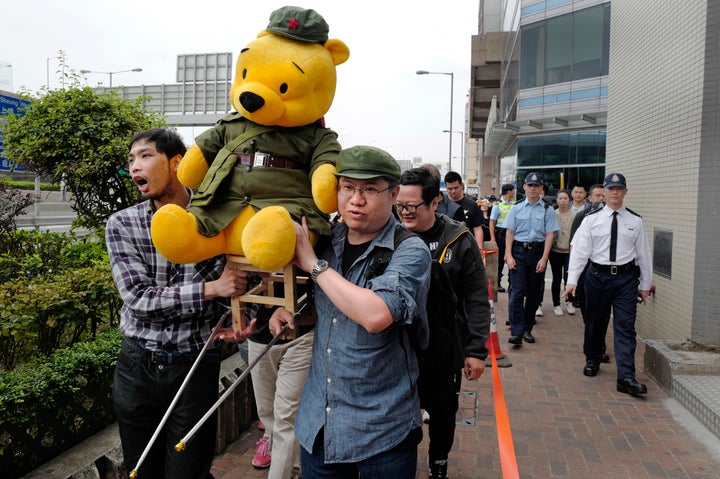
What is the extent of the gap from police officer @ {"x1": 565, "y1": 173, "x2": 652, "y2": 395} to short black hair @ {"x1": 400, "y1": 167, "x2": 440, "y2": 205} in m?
2.77

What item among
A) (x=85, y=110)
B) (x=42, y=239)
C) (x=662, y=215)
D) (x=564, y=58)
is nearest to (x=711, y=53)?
(x=662, y=215)

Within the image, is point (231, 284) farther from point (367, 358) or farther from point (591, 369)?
point (591, 369)

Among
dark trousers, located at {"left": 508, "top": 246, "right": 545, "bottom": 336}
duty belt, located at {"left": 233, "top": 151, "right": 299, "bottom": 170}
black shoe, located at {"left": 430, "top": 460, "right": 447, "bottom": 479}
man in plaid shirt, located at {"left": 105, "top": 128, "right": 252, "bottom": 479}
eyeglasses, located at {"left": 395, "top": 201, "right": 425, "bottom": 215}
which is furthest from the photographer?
dark trousers, located at {"left": 508, "top": 246, "right": 545, "bottom": 336}

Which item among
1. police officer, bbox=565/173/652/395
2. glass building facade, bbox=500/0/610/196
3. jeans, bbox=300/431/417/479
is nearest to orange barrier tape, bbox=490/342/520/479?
jeans, bbox=300/431/417/479

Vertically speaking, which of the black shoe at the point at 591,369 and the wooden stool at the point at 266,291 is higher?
the wooden stool at the point at 266,291

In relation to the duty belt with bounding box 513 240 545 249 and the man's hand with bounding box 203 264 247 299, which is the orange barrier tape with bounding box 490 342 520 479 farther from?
the duty belt with bounding box 513 240 545 249

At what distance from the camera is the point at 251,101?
7.41 ft

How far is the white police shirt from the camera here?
5395 mm

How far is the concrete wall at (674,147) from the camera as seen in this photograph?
564cm

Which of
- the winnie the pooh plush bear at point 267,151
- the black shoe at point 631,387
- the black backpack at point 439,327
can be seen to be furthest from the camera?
the black shoe at point 631,387

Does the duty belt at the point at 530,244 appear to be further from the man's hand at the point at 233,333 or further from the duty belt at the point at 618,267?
the man's hand at the point at 233,333

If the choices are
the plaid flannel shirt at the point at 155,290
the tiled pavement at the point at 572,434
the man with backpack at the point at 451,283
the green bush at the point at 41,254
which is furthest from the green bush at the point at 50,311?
the man with backpack at the point at 451,283

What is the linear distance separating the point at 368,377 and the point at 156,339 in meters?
1.01

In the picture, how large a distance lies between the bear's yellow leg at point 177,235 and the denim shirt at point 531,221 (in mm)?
5528
